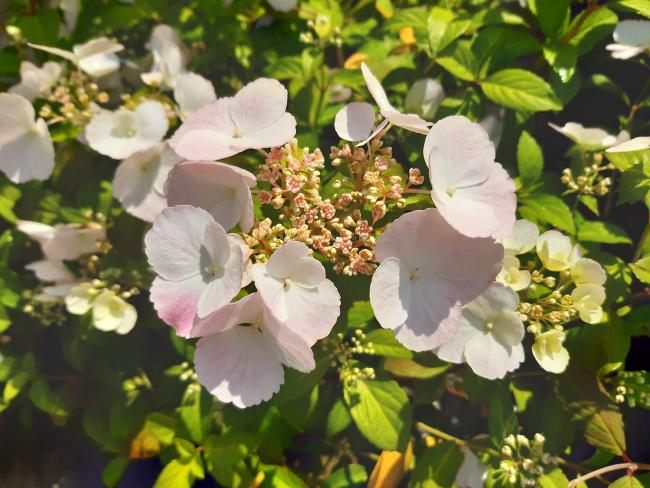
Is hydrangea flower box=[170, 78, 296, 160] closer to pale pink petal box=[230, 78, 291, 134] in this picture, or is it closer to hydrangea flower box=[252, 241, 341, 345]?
pale pink petal box=[230, 78, 291, 134]

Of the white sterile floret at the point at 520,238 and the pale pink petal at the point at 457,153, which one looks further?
the white sterile floret at the point at 520,238

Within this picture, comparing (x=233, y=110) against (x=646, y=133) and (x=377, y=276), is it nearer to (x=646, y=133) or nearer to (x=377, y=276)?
(x=377, y=276)

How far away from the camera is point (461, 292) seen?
2.56ft

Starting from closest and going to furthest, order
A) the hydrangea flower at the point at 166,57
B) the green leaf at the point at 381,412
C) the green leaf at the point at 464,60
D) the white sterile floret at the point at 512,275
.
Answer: the white sterile floret at the point at 512,275
the green leaf at the point at 381,412
the green leaf at the point at 464,60
the hydrangea flower at the point at 166,57

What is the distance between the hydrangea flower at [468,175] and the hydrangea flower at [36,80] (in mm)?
903

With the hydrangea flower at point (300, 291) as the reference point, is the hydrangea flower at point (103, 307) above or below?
below

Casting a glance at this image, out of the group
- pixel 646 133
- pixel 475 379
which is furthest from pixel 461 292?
pixel 646 133

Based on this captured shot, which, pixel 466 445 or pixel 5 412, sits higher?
pixel 466 445

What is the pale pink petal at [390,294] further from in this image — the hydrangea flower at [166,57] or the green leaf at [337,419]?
the hydrangea flower at [166,57]

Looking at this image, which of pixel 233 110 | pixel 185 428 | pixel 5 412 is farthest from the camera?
pixel 5 412

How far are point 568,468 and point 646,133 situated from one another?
75cm

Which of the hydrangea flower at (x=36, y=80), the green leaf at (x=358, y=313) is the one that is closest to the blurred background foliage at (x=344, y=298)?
the green leaf at (x=358, y=313)

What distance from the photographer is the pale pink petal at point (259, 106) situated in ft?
2.78

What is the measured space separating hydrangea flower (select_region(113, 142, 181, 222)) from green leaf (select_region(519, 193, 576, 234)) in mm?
724
